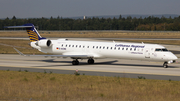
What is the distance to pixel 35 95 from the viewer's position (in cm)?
1482

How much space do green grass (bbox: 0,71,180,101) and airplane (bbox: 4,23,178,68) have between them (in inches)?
371

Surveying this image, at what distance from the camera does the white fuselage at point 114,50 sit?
1150 inches

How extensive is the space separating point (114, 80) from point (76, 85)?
3.66 meters

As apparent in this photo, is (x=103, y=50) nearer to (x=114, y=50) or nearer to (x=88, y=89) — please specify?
(x=114, y=50)

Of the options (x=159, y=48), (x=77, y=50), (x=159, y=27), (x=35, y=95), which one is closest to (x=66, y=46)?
(x=77, y=50)

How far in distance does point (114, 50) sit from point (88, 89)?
14.4 m

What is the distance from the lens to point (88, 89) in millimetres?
17297

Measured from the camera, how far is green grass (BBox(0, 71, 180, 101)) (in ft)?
47.9

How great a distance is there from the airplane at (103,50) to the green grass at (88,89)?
943 cm

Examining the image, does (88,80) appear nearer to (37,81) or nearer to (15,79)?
(37,81)

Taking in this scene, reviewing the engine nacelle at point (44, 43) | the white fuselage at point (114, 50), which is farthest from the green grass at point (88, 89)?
the engine nacelle at point (44, 43)

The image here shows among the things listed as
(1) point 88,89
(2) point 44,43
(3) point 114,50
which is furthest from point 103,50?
(1) point 88,89

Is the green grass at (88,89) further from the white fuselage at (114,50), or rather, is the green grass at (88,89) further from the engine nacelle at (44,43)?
the engine nacelle at (44,43)

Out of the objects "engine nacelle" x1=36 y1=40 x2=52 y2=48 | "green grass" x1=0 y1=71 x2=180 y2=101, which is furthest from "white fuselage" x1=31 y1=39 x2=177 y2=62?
"green grass" x1=0 y1=71 x2=180 y2=101
